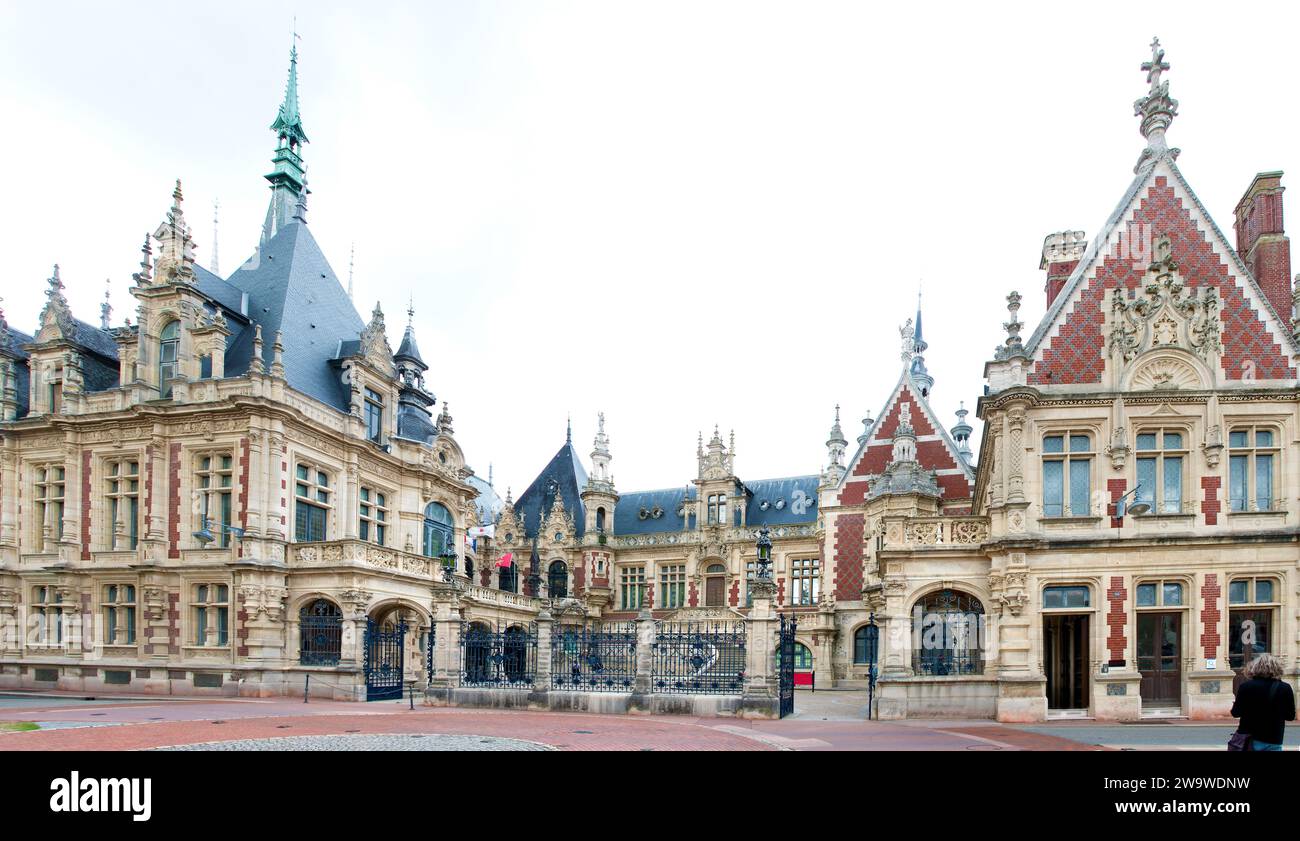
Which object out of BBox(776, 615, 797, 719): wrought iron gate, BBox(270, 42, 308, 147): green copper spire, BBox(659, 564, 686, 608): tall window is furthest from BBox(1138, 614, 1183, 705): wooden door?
BBox(270, 42, 308, 147): green copper spire

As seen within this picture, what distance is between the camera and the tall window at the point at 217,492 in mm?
29766

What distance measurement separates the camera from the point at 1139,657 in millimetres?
21641

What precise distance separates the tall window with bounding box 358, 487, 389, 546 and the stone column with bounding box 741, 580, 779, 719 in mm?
18615

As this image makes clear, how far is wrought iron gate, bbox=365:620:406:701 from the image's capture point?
2667 cm

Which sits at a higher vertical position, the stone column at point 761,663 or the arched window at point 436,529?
the arched window at point 436,529

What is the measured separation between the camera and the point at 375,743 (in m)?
14.7

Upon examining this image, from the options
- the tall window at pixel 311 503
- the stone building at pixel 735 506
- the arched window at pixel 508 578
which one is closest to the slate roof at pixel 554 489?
the arched window at pixel 508 578

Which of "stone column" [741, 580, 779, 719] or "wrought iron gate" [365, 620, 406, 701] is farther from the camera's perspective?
"wrought iron gate" [365, 620, 406, 701]

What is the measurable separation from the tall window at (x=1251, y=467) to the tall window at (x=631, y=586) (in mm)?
33888

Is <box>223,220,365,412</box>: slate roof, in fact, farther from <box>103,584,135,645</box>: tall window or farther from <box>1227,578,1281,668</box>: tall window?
<box>1227,578,1281,668</box>: tall window

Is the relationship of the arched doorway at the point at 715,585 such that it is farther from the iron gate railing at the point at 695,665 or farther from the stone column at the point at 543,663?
the stone column at the point at 543,663

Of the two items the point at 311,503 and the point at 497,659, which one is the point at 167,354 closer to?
the point at 311,503

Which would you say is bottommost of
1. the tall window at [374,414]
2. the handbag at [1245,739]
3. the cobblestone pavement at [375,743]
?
the cobblestone pavement at [375,743]

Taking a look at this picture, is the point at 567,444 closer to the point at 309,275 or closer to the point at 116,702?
the point at 309,275
